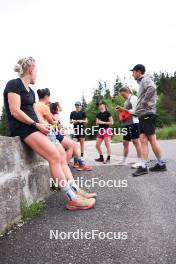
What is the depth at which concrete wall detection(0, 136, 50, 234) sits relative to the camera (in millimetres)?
4591

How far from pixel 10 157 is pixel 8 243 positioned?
114 centimetres

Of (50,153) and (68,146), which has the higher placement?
(50,153)

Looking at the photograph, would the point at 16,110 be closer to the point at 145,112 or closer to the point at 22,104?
the point at 22,104

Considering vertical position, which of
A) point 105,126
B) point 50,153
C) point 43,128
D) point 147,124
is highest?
point 43,128

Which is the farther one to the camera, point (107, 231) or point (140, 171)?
point (140, 171)

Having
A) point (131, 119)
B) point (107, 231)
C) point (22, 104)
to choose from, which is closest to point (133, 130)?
point (131, 119)

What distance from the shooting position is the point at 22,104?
5.53 meters

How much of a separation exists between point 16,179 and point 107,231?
1294 millimetres

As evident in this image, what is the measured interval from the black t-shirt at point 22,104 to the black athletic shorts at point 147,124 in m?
2.92

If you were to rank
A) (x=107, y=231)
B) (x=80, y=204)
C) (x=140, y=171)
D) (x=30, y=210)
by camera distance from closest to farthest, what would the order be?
(x=107, y=231) < (x=30, y=210) < (x=80, y=204) < (x=140, y=171)

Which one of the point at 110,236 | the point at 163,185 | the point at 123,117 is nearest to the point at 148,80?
the point at 123,117

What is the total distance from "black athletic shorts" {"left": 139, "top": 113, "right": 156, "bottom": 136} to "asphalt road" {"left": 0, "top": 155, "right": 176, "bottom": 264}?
1.78 m

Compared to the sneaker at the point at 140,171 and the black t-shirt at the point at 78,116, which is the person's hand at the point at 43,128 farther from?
the black t-shirt at the point at 78,116

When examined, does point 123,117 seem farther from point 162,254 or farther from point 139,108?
point 162,254
